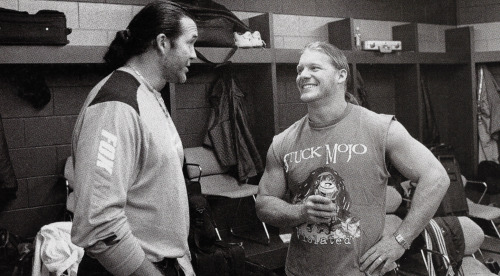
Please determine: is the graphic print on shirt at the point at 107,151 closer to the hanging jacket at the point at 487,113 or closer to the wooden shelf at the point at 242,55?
the wooden shelf at the point at 242,55

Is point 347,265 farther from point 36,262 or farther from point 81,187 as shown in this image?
point 36,262

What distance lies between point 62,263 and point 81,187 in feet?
6.03

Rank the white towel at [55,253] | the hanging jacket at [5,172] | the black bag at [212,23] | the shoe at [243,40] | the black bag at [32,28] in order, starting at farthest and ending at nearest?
1. the shoe at [243,40]
2. the black bag at [212,23]
3. the hanging jacket at [5,172]
4. the black bag at [32,28]
5. the white towel at [55,253]

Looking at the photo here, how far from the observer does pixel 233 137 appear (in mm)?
4473

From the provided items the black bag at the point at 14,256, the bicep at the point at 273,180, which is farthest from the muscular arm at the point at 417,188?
the black bag at the point at 14,256

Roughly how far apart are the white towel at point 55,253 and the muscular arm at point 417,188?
1806mm

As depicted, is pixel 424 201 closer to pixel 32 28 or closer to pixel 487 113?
pixel 32 28

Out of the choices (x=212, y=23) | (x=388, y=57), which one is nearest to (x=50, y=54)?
(x=212, y=23)

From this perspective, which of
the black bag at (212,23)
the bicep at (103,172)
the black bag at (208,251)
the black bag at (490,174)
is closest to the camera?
the bicep at (103,172)

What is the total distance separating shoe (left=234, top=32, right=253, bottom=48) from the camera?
171 inches

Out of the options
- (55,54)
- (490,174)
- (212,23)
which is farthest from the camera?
(490,174)

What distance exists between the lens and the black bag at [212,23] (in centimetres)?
409

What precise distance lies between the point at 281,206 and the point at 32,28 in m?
2.22

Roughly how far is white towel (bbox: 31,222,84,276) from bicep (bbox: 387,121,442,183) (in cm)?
191
